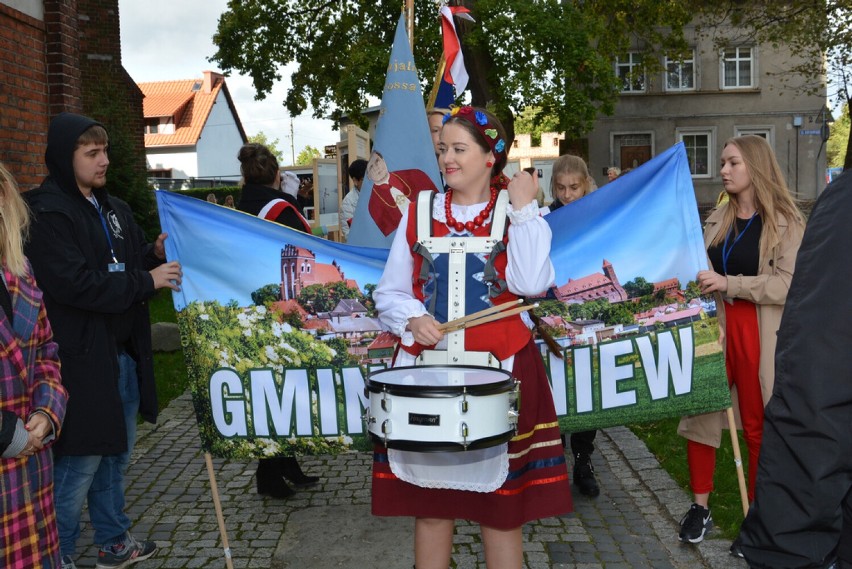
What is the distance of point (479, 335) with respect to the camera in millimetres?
3240

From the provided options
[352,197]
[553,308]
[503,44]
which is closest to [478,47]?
[503,44]

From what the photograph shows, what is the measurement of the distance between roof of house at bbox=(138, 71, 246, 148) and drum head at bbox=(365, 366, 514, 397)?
72257mm

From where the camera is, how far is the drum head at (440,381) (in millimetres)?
2857

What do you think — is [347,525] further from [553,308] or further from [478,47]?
[478,47]

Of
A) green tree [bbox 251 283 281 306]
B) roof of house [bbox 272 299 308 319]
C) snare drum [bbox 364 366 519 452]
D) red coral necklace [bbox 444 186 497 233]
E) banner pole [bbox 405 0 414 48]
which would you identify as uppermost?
banner pole [bbox 405 0 414 48]

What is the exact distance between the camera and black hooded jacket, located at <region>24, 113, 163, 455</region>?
390 cm

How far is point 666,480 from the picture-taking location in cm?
572

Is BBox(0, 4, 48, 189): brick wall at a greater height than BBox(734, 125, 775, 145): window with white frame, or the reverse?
BBox(734, 125, 775, 145): window with white frame

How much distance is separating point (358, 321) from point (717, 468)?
9.31ft

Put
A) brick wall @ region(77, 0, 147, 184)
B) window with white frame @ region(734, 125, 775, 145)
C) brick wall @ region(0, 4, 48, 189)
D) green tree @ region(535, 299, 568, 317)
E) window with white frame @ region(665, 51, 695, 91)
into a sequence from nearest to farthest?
green tree @ region(535, 299, 568, 317)
brick wall @ region(0, 4, 48, 189)
brick wall @ region(77, 0, 147, 184)
window with white frame @ region(665, 51, 695, 91)
window with white frame @ region(734, 125, 775, 145)

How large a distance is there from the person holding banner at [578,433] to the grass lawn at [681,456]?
61 cm

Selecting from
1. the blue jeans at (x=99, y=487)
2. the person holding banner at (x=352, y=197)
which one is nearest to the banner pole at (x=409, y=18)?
the blue jeans at (x=99, y=487)

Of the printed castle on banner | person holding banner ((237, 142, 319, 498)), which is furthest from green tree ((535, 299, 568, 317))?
person holding banner ((237, 142, 319, 498))

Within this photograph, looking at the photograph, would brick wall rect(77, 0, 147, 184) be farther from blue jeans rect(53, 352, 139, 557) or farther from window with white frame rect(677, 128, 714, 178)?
window with white frame rect(677, 128, 714, 178)
